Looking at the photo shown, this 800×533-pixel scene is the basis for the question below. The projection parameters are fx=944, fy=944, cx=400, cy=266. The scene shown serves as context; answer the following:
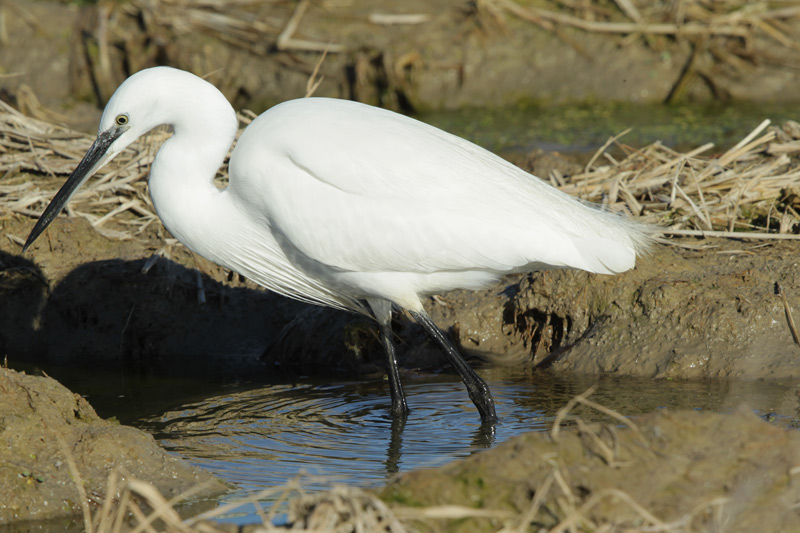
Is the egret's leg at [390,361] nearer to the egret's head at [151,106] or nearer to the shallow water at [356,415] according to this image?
the shallow water at [356,415]

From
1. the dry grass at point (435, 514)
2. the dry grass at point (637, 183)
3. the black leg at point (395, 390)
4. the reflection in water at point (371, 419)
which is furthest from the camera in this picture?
the dry grass at point (637, 183)

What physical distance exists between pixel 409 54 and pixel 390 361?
5.81 metres

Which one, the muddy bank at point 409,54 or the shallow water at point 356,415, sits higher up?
the muddy bank at point 409,54

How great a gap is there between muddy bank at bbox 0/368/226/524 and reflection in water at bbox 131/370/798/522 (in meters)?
0.31

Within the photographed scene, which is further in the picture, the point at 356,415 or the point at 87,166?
the point at 356,415

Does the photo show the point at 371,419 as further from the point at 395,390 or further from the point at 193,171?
the point at 193,171

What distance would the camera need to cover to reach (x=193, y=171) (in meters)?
4.36

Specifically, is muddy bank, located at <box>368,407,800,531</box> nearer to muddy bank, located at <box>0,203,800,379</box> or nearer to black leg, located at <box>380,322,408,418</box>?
black leg, located at <box>380,322,408,418</box>

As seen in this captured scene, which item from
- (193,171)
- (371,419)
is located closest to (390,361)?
(371,419)

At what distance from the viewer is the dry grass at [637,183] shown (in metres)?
5.82

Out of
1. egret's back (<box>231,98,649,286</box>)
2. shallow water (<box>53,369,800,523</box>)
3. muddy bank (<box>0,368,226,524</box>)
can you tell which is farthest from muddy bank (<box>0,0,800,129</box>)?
muddy bank (<box>0,368,226,524</box>)

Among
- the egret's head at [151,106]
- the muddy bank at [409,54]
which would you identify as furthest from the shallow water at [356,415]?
the muddy bank at [409,54]

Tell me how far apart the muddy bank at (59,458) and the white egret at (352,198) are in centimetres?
114

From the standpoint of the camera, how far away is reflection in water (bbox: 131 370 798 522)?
4.04m
